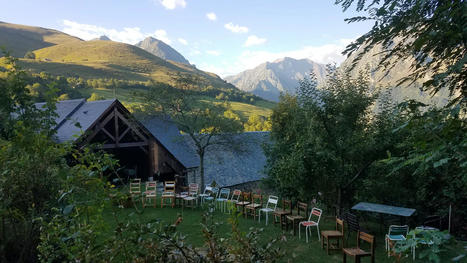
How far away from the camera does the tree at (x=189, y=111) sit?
1767 cm

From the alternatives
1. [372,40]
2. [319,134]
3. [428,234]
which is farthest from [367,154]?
[428,234]

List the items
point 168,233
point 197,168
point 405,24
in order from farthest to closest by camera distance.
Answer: point 197,168 < point 405,24 < point 168,233

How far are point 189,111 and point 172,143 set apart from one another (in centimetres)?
570

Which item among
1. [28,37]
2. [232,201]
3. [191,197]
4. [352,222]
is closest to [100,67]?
[28,37]

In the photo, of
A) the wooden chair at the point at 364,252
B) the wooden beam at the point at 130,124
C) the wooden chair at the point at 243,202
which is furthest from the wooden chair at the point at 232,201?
the wooden beam at the point at 130,124

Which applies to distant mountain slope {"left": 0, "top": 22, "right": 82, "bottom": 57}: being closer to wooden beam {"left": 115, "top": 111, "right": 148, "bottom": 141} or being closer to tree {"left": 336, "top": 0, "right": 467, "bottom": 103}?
wooden beam {"left": 115, "top": 111, "right": 148, "bottom": 141}

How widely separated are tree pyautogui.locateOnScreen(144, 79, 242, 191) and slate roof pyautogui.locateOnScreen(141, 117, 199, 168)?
3875 mm

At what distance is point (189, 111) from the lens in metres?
18.8

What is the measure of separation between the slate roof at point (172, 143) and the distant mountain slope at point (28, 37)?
497 ft

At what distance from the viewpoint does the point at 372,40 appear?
15.3 ft

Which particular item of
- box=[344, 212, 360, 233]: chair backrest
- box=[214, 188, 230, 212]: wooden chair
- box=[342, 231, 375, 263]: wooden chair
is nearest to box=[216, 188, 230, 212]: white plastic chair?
box=[214, 188, 230, 212]: wooden chair

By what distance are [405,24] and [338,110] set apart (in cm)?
603

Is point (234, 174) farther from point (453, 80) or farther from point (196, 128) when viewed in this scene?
point (453, 80)

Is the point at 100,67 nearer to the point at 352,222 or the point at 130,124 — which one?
the point at 130,124
